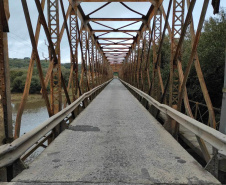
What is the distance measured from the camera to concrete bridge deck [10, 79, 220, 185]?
2.91 meters

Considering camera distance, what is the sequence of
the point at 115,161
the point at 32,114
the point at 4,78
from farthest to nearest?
the point at 32,114 < the point at 115,161 < the point at 4,78

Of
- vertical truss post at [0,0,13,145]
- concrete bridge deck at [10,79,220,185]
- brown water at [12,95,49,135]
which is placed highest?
vertical truss post at [0,0,13,145]

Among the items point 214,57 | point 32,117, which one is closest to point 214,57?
point 214,57

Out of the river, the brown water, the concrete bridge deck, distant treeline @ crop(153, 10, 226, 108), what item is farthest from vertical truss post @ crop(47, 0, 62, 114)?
the brown water

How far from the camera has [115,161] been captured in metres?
3.55

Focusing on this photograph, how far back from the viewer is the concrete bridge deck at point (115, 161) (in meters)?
2.91

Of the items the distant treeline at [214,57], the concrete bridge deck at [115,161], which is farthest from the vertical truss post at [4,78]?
the distant treeline at [214,57]

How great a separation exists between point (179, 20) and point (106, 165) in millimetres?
5472

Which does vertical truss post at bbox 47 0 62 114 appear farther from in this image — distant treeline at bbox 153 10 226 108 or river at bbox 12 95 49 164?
river at bbox 12 95 49 164

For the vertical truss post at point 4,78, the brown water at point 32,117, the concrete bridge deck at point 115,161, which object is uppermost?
the vertical truss post at point 4,78

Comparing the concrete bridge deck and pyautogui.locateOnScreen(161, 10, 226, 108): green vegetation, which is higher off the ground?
pyautogui.locateOnScreen(161, 10, 226, 108): green vegetation

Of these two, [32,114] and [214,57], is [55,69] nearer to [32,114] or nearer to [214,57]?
[214,57]

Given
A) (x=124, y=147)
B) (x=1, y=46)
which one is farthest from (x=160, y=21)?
(x=1, y=46)

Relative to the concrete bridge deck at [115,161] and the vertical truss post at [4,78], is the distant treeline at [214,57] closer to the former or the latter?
the concrete bridge deck at [115,161]
